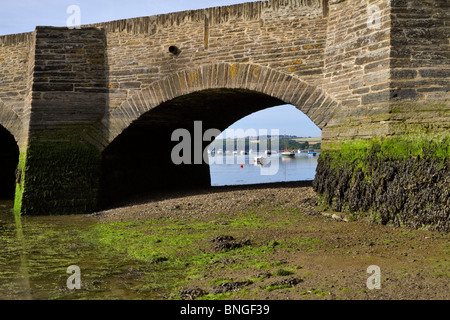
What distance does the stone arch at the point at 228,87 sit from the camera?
802 cm

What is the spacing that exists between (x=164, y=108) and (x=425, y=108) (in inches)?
206

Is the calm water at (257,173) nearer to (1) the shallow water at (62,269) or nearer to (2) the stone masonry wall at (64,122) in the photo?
(2) the stone masonry wall at (64,122)

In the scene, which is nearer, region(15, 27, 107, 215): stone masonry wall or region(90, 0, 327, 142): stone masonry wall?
region(90, 0, 327, 142): stone masonry wall

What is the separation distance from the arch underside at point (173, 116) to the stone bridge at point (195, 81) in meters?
0.03

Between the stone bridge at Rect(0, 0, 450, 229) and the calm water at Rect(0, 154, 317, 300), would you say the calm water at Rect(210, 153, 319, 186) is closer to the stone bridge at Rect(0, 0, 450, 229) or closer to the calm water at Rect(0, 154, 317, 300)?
the stone bridge at Rect(0, 0, 450, 229)

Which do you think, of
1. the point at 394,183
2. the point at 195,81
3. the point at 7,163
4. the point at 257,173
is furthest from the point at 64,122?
the point at 257,173

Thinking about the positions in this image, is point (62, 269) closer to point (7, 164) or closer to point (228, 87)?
point (228, 87)

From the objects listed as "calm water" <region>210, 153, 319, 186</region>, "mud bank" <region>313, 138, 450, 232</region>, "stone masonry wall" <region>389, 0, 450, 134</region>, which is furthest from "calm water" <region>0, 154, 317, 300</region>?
"calm water" <region>210, 153, 319, 186</region>

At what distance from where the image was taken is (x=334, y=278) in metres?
4.16

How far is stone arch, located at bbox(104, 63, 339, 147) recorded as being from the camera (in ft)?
26.3

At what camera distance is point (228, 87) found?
882 centimetres

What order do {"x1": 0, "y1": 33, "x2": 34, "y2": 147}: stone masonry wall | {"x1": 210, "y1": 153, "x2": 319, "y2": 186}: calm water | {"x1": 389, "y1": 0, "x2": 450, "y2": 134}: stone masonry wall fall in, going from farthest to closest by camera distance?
{"x1": 210, "y1": 153, "x2": 319, "y2": 186}: calm water, {"x1": 0, "y1": 33, "x2": 34, "y2": 147}: stone masonry wall, {"x1": 389, "y1": 0, "x2": 450, "y2": 134}: stone masonry wall

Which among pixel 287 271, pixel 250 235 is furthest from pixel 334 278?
pixel 250 235
